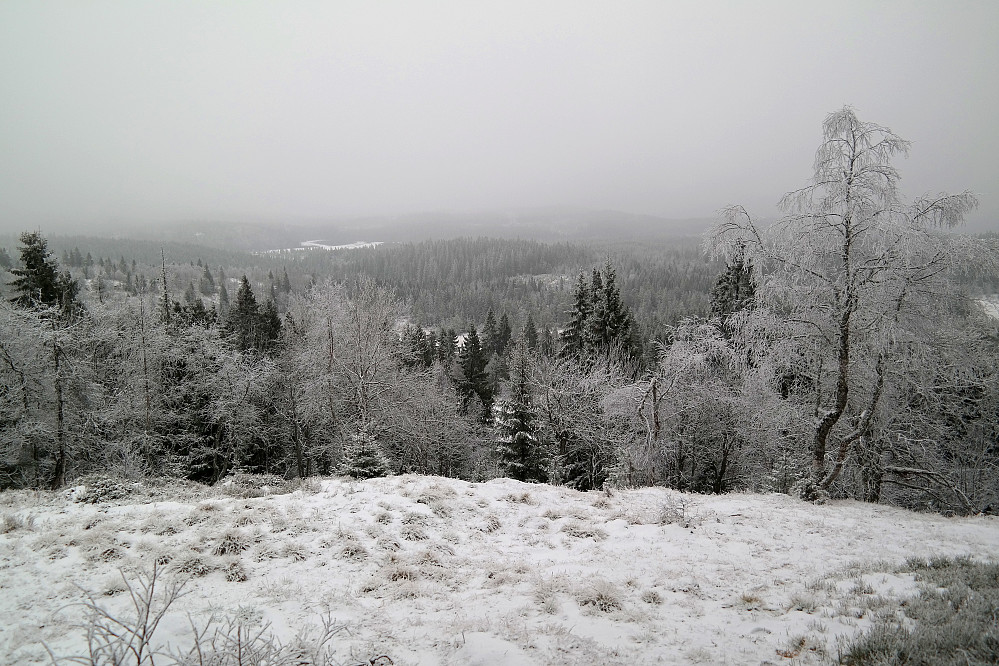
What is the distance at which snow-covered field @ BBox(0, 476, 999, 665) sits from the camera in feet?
16.0

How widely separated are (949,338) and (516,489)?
10750mm

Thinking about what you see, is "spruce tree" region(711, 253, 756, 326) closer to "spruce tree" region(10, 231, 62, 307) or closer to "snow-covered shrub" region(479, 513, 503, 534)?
"snow-covered shrub" region(479, 513, 503, 534)

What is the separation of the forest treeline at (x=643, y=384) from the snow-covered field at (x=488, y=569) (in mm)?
3821

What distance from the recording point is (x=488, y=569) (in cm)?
699

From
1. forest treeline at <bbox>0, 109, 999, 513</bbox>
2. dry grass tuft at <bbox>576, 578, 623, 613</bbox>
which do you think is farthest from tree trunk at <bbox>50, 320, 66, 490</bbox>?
dry grass tuft at <bbox>576, 578, 623, 613</bbox>

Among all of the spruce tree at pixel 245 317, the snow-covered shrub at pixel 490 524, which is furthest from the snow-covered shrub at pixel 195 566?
the spruce tree at pixel 245 317

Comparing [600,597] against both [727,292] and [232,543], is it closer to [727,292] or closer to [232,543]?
[232,543]

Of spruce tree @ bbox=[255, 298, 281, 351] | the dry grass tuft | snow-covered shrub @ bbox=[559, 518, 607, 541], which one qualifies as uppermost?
the dry grass tuft

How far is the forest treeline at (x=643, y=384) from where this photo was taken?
9.98 meters

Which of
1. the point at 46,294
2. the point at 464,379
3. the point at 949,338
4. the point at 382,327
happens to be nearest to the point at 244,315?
the point at 46,294

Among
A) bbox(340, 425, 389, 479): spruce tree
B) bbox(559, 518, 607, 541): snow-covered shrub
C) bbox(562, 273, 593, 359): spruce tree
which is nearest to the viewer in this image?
bbox(559, 518, 607, 541): snow-covered shrub

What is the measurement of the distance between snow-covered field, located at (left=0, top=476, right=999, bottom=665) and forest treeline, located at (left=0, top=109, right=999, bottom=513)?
3821 mm

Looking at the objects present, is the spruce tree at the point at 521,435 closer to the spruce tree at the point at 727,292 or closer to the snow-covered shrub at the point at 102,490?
the spruce tree at the point at 727,292

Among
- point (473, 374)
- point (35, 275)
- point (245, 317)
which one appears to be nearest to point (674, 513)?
point (35, 275)
